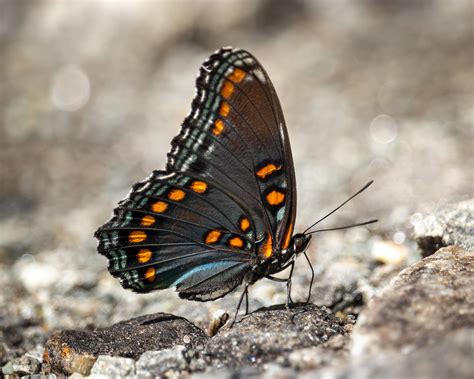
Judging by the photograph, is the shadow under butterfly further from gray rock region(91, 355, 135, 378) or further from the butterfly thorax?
gray rock region(91, 355, 135, 378)

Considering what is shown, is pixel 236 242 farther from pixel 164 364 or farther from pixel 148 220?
pixel 164 364

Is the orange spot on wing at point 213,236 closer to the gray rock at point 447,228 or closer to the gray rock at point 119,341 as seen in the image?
the gray rock at point 119,341

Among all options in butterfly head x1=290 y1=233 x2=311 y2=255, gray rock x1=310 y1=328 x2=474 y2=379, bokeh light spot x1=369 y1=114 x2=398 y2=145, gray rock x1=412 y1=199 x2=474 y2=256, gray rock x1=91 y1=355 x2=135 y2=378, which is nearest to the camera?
gray rock x1=310 y1=328 x2=474 y2=379

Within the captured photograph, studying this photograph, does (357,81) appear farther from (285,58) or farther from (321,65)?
(285,58)

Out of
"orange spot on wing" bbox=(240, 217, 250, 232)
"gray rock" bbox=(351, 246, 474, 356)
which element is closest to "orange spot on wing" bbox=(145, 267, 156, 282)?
"orange spot on wing" bbox=(240, 217, 250, 232)

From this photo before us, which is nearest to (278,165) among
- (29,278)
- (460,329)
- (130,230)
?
(130,230)

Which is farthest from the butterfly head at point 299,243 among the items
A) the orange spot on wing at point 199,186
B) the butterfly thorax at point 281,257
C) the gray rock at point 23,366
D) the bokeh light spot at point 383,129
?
the bokeh light spot at point 383,129

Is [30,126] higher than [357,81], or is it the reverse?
[357,81]
